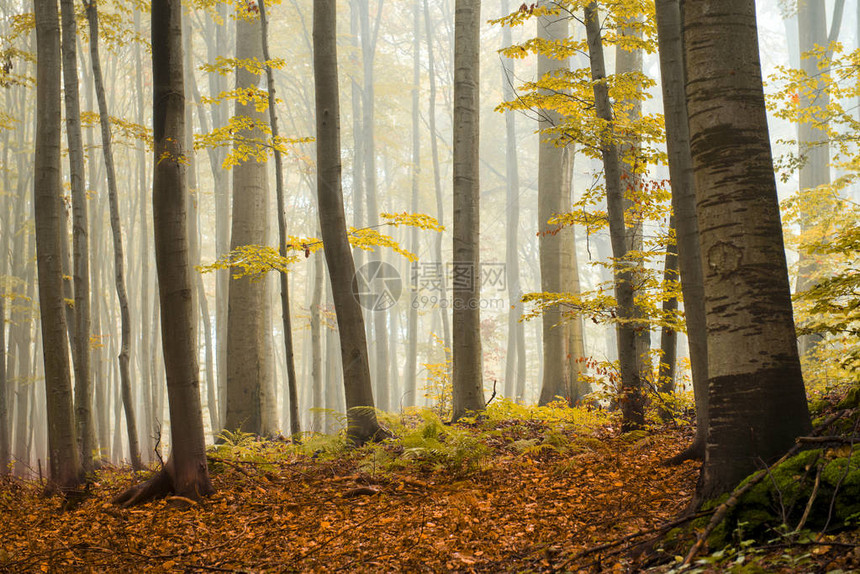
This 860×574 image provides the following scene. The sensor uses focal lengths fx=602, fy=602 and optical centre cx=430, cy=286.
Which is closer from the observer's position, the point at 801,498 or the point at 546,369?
the point at 801,498

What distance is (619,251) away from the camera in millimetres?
7160

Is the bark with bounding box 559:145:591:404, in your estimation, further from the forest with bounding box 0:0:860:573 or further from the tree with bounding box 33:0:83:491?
the tree with bounding box 33:0:83:491

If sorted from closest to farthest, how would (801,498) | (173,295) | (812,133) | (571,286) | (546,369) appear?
1. (801,498)
2. (173,295)
3. (546,369)
4. (571,286)
5. (812,133)

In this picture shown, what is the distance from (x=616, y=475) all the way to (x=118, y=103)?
28691 mm

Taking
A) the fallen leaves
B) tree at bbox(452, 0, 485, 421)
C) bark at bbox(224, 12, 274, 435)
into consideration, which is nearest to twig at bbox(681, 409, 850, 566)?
the fallen leaves

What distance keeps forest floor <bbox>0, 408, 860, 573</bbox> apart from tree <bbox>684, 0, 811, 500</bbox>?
72 cm

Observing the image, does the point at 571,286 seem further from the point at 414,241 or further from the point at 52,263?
the point at 414,241

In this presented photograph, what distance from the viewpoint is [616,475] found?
5309mm

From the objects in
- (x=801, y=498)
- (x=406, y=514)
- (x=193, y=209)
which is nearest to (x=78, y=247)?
(x=406, y=514)

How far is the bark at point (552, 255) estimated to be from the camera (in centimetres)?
1171

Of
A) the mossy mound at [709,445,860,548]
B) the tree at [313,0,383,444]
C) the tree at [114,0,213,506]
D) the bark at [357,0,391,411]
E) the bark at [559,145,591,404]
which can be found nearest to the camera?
the mossy mound at [709,445,860,548]

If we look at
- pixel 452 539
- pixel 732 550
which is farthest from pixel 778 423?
pixel 452 539

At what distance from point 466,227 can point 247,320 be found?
4329mm

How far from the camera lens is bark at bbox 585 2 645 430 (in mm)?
6949
